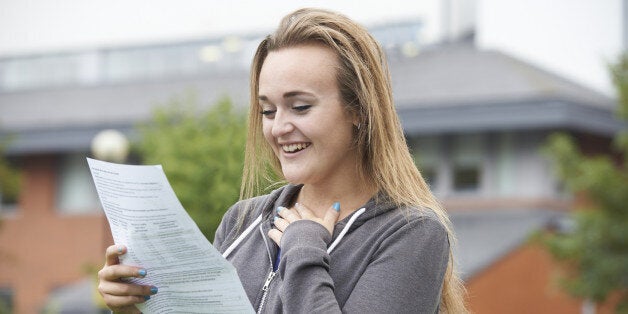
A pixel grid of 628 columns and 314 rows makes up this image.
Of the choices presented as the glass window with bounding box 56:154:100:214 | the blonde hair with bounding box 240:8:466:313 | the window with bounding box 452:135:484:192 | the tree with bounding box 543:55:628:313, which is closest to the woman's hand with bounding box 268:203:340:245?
the blonde hair with bounding box 240:8:466:313

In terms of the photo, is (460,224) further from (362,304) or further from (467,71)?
(362,304)

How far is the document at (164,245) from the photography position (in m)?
2.81

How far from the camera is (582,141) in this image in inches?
971

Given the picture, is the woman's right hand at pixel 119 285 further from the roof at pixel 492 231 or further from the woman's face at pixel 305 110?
the roof at pixel 492 231

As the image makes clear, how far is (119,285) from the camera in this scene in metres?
2.97

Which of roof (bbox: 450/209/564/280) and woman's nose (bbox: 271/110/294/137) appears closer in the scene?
woman's nose (bbox: 271/110/294/137)

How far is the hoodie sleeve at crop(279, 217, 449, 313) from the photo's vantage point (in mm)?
2836

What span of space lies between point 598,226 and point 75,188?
1571cm

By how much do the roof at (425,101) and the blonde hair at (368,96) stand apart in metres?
17.5

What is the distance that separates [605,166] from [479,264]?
5441mm

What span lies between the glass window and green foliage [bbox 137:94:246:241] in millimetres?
10263

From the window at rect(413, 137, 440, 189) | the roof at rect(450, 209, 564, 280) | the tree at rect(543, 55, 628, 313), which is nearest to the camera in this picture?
the tree at rect(543, 55, 628, 313)

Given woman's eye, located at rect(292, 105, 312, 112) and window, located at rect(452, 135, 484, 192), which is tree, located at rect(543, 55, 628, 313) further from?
woman's eye, located at rect(292, 105, 312, 112)

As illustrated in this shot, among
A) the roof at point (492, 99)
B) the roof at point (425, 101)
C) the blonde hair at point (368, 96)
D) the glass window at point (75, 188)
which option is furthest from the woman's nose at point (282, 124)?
the glass window at point (75, 188)
